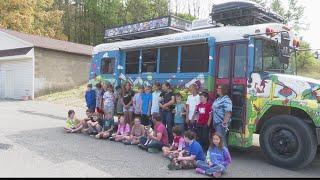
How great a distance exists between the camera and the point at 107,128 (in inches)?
484

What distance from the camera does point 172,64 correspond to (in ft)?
37.6

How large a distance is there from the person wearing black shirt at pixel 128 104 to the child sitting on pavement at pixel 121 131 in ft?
1.53

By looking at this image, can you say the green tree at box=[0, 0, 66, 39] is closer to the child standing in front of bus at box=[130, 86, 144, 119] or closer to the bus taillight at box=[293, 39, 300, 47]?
the child standing in front of bus at box=[130, 86, 144, 119]

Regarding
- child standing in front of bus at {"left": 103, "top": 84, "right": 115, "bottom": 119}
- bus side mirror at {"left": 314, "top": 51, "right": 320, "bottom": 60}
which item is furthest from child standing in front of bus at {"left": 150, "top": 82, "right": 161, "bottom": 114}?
bus side mirror at {"left": 314, "top": 51, "right": 320, "bottom": 60}

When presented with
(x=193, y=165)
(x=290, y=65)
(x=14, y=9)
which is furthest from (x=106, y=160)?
(x=14, y=9)

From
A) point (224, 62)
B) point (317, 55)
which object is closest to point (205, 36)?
point (224, 62)

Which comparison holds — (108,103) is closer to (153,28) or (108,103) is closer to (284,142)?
(153,28)

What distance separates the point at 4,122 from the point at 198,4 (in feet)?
164

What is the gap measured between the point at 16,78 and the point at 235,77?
21.7 meters

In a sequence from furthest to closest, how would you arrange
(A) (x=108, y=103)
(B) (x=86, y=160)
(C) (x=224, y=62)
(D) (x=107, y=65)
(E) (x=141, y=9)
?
(E) (x=141, y=9) < (D) (x=107, y=65) < (A) (x=108, y=103) < (C) (x=224, y=62) < (B) (x=86, y=160)

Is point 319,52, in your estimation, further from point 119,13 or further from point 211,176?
point 119,13

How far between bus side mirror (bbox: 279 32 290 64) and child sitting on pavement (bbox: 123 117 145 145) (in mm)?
3929

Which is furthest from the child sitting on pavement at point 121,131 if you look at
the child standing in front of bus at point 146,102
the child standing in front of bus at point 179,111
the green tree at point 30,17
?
the green tree at point 30,17

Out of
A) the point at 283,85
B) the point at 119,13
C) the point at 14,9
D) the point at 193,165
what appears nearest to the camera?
the point at 193,165
